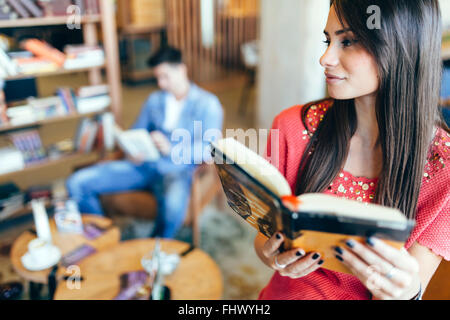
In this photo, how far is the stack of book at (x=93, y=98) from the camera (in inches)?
104

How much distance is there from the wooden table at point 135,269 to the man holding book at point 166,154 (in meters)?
0.56

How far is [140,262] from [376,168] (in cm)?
105

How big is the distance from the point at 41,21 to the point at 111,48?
0.45m

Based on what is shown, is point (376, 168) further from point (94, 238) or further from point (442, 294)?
point (94, 238)

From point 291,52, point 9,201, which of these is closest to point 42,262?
point 9,201

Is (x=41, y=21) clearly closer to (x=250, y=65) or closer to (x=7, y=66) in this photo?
(x=7, y=66)

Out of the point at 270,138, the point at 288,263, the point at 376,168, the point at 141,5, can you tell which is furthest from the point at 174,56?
the point at 141,5

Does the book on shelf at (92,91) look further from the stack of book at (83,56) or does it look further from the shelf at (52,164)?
the shelf at (52,164)

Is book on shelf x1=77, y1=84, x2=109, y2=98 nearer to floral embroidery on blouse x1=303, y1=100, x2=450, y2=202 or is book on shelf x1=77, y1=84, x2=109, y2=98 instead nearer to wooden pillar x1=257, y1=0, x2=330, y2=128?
wooden pillar x1=257, y1=0, x2=330, y2=128

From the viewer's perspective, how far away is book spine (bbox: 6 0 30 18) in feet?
7.35

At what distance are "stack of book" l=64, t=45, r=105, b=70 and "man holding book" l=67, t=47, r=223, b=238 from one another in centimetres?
43

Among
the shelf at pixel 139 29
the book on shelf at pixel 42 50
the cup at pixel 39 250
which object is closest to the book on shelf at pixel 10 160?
the book on shelf at pixel 42 50

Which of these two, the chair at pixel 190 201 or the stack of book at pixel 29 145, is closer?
the chair at pixel 190 201

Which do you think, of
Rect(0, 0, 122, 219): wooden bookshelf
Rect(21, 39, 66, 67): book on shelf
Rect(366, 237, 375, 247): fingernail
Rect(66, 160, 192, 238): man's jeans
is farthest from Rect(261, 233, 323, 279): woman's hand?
Rect(21, 39, 66, 67): book on shelf
